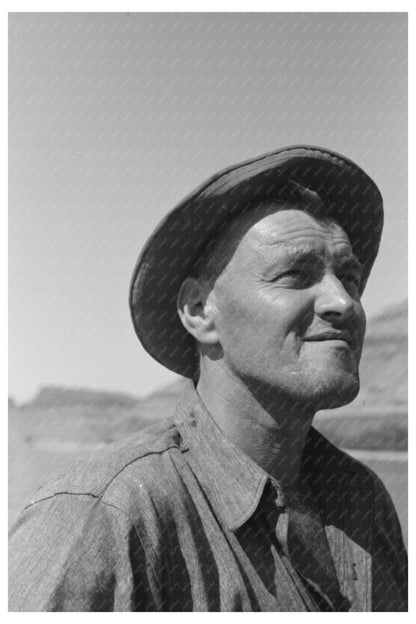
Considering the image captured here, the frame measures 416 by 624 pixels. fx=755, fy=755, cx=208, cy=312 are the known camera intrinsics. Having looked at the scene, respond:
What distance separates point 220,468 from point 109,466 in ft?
1.05

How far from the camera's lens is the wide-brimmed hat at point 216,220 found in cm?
221

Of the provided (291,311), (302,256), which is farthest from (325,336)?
(302,256)

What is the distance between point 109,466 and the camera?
2055 mm

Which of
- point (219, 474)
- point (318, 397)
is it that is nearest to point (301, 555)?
point (219, 474)

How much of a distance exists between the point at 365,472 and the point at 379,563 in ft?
1.01

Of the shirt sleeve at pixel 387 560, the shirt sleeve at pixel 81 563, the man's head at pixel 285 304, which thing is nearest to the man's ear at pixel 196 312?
the man's head at pixel 285 304

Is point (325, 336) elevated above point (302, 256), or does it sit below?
below

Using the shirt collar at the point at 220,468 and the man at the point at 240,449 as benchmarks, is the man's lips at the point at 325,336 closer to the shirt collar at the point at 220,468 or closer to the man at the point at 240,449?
the man at the point at 240,449

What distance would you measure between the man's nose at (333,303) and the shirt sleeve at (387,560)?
75 cm

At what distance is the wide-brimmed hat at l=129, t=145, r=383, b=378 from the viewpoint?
2205 mm

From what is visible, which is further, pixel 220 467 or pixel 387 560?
pixel 387 560

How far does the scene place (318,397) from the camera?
2072 millimetres

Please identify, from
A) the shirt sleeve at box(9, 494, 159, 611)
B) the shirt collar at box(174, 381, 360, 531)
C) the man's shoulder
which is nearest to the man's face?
the shirt collar at box(174, 381, 360, 531)

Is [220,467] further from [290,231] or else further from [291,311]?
[290,231]
